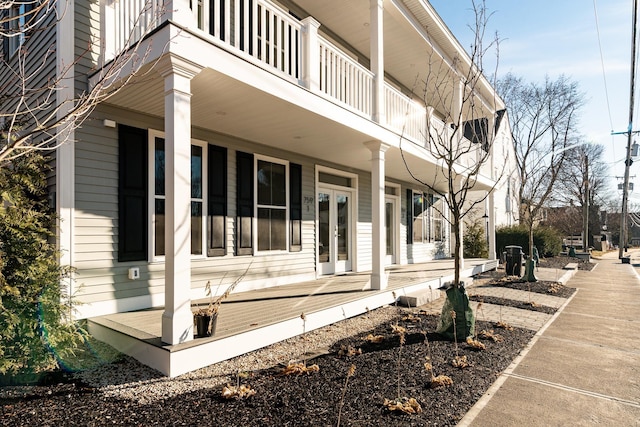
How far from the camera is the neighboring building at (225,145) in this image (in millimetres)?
3521

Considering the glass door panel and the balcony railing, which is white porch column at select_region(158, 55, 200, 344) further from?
the glass door panel

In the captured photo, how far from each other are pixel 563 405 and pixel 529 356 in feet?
3.78

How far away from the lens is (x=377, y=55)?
6348mm

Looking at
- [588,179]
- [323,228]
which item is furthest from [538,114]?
[323,228]

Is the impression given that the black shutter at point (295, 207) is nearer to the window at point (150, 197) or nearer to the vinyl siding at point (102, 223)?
the window at point (150, 197)

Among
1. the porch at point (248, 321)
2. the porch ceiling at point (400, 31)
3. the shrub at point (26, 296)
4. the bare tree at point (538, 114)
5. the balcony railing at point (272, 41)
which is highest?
the bare tree at point (538, 114)

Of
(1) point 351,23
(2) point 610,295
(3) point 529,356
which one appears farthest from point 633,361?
(1) point 351,23

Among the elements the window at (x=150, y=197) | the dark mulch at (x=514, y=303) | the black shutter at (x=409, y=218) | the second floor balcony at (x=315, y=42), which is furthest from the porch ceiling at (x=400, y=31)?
the window at (x=150, y=197)

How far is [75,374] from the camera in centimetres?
339

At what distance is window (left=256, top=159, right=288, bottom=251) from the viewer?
6445mm

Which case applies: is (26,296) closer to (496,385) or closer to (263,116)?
(263,116)

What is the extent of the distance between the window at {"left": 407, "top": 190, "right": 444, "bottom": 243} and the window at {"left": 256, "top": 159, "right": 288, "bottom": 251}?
553 centimetres

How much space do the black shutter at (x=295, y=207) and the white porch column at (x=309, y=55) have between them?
91.1 inches

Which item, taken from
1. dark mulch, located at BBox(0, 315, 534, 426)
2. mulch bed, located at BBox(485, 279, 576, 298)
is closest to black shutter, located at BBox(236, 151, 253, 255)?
dark mulch, located at BBox(0, 315, 534, 426)
